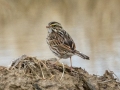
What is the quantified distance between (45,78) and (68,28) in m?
9.31

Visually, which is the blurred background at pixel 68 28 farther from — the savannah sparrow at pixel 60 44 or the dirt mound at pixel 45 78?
the dirt mound at pixel 45 78

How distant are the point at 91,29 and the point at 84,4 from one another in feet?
12.2

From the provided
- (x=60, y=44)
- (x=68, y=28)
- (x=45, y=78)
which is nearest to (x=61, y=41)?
(x=60, y=44)

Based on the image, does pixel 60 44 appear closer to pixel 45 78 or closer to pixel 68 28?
pixel 45 78

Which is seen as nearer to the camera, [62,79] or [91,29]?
[62,79]

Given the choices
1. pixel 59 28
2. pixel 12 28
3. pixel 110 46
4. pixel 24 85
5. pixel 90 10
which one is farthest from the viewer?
pixel 90 10

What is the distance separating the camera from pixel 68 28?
61.4 feet

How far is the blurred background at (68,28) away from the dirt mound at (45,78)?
2735 millimetres

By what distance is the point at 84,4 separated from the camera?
2227cm

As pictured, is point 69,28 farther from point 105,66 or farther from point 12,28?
point 105,66

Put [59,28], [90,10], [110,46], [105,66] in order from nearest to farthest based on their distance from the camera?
[59,28]
[105,66]
[110,46]
[90,10]

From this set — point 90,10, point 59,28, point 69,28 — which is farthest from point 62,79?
point 90,10

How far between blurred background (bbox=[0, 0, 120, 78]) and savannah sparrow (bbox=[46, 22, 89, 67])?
5.41ft

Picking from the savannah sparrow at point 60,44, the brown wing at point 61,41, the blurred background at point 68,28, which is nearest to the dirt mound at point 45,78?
the savannah sparrow at point 60,44
